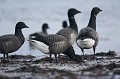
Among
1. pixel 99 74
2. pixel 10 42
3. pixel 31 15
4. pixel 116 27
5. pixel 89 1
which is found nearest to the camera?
pixel 99 74

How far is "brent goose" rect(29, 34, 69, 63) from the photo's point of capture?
501 inches

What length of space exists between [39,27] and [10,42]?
13058 millimetres

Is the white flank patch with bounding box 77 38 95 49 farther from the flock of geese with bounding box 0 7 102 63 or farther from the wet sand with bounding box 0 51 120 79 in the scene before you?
the wet sand with bounding box 0 51 120 79

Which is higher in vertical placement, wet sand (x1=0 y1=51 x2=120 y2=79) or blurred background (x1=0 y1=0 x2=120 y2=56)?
blurred background (x1=0 y1=0 x2=120 y2=56)

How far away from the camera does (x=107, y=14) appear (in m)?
31.5

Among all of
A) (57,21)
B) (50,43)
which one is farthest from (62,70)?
(57,21)

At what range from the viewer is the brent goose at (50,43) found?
12.7 m

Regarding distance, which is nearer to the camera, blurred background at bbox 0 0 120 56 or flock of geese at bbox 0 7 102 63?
flock of geese at bbox 0 7 102 63

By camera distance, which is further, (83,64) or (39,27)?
(39,27)

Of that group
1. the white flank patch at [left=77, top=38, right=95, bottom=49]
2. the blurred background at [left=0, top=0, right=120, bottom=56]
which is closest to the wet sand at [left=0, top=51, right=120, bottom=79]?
the white flank patch at [left=77, top=38, right=95, bottom=49]

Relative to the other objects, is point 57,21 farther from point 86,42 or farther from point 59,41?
point 59,41

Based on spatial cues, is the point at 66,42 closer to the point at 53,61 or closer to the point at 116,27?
the point at 53,61

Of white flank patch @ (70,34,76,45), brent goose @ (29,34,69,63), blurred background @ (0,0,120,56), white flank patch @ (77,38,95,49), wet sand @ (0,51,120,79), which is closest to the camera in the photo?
wet sand @ (0,51,120,79)

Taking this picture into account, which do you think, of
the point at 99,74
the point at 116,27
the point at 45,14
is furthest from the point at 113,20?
the point at 99,74
